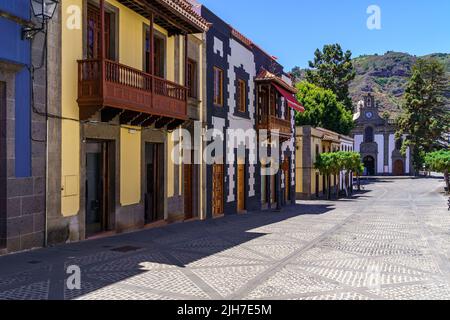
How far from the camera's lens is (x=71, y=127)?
1205cm

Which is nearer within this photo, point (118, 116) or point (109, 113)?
point (109, 113)

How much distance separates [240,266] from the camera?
9703mm

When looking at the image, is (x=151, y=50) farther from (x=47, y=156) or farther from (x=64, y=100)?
(x=47, y=156)

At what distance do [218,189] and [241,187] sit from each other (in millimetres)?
3048

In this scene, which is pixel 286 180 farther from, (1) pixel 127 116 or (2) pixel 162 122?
(1) pixel 127 116

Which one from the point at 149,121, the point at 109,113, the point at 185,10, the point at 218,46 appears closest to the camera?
the point at 109,113

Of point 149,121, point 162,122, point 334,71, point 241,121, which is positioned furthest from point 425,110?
point 149,121

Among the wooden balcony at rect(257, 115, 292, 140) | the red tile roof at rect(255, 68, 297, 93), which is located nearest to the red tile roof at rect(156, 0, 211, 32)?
the red tile roof at rect(255, 68, 297, 93)

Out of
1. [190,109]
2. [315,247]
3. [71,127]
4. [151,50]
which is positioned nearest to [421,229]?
[315,247]

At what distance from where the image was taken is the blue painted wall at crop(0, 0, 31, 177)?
33.1 feet

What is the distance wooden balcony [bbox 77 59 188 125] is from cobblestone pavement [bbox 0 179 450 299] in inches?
136

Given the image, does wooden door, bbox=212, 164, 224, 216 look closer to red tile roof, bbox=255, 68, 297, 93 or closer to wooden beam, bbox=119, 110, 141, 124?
red tile roof, bbox=255, 68, 297, 93
